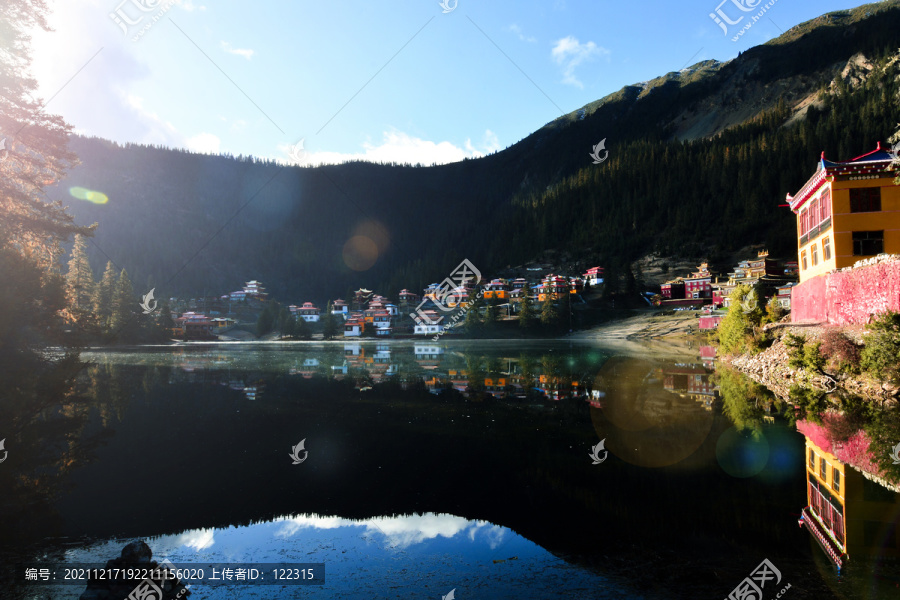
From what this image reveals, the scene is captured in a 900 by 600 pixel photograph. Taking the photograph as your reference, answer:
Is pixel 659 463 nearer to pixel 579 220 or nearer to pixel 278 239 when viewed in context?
pixel 579 220

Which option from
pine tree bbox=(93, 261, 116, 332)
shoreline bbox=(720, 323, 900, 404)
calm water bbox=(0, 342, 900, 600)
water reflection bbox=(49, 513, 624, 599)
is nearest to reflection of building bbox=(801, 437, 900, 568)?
calm water bbox=(0, 342, 900, 600)

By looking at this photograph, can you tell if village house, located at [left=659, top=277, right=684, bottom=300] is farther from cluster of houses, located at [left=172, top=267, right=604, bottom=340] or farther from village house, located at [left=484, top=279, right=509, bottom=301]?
village house, located at [left=484, top=279, right=509, bottom=301]

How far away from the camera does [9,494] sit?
870 cm

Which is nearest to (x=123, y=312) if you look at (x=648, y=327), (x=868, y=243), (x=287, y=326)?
(x=287, y=326)

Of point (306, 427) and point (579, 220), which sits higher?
point (579, 220)

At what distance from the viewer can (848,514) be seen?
764 centimetres

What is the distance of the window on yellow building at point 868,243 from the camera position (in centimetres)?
2408

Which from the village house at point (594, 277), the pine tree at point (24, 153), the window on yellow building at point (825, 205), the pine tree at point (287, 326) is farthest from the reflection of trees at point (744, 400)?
the pine tree at point (287, 326)

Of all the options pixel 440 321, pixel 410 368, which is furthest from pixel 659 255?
pixel 410 368

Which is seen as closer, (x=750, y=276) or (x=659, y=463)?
(x=659, y=463)

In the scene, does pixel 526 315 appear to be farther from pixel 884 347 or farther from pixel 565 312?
pixel 884 347

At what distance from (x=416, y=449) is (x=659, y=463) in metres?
6.17

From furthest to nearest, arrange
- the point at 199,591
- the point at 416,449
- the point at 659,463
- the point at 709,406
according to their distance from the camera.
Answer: the point at 709,406 → the point at 416,449 → the point at 659,463 → the point at 199,591

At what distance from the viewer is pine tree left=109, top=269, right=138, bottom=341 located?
2692 inches
